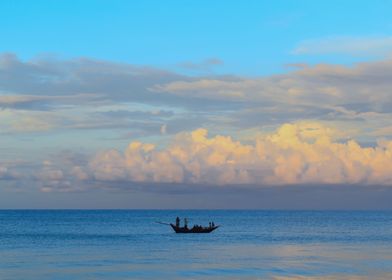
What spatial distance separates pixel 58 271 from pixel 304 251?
2693 centimetres

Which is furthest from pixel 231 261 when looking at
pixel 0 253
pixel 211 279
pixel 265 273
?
pixel 0 253

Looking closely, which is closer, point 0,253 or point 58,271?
point 58,271

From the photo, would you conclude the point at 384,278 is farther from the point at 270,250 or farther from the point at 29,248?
the point at 29,248

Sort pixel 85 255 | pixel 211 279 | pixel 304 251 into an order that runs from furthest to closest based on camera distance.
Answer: pixel 304 251, pixel 85 255, pixel 211 279

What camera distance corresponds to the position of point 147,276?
40.7m

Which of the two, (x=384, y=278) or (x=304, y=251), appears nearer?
(x=384, y=278)

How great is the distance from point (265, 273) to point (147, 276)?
26.7 feet

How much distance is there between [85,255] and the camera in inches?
2173

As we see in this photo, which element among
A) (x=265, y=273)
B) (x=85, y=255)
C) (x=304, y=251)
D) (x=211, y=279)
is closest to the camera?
(x=211, y=279)

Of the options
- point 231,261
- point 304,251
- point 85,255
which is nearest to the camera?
point 231,261

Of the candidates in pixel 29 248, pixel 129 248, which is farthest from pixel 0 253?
pixel 129 248

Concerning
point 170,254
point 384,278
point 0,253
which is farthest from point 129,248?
point 384,278

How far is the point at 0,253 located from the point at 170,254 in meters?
15.3

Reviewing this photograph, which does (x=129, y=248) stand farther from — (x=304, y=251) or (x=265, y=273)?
(x=265, y=273)
